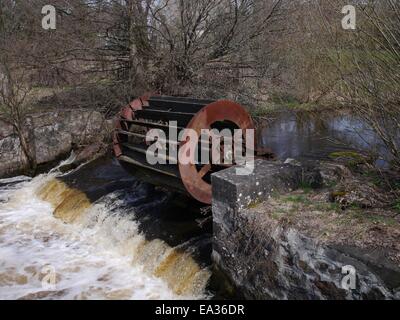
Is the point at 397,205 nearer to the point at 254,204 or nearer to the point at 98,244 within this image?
the point at 254,204

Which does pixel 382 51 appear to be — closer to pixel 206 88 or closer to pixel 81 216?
pixel 81 216

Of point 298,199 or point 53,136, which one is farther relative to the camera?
point 53,136

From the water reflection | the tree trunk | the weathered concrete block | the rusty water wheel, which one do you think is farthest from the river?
the water reflection

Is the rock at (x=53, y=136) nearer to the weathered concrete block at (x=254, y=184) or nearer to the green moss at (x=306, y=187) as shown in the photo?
the weathered concrete block at (x=254, y=184)

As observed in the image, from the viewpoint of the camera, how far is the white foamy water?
15.9ft

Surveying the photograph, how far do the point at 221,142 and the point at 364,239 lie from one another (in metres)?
2.94

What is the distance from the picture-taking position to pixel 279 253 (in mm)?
3570

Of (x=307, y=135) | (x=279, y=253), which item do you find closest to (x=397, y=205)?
(x=279, y=253)

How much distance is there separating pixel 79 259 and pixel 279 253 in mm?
3248

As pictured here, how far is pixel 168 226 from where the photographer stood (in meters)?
5.74

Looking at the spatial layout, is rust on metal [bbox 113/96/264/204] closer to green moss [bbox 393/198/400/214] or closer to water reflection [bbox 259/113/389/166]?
green moss [bbox 393/198/400/214]

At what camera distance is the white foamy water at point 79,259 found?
4840 millimetres
